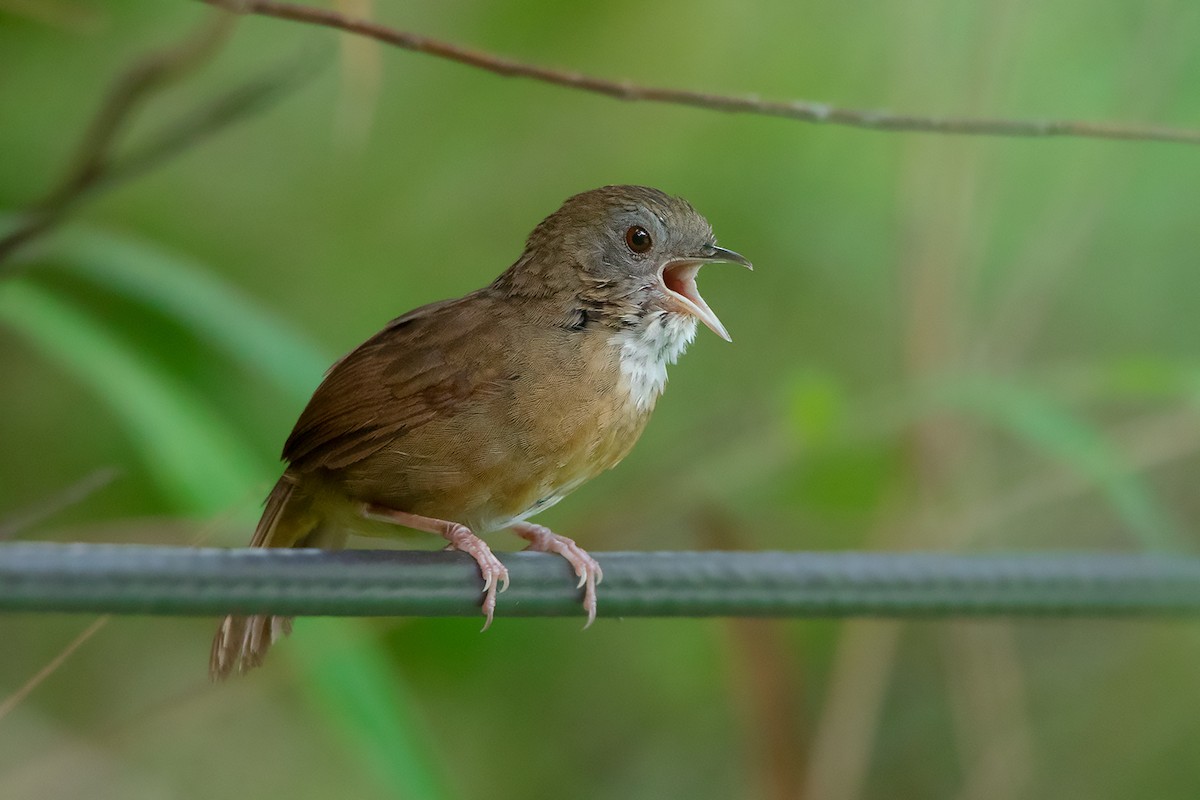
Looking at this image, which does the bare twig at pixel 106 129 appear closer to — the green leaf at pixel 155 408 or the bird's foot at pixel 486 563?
the green leaf at pixel 155 408

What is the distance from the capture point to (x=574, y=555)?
218 centimetres

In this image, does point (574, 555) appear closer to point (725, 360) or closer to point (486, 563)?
point (486, 563)

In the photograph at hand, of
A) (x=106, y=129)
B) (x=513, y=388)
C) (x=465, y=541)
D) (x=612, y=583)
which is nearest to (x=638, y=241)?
(x=513, y=388)

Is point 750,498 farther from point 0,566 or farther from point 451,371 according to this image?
point 0,566

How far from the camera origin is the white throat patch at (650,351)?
7.32 ft

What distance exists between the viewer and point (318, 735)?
15.9 feet

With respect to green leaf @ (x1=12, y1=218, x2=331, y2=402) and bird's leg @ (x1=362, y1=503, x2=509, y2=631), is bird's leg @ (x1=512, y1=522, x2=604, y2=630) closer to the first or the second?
bird's leg @ (x1=362, y1=503, x2=509, y2=631)

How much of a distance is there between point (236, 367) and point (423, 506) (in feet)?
6.83

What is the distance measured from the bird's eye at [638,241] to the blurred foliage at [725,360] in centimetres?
71

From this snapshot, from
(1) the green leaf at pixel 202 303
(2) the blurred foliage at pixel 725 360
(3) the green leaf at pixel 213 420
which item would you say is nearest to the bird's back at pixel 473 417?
(3) the green leaf at pixel 213 420

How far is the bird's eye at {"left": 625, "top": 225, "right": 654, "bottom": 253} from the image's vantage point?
7.66 ft

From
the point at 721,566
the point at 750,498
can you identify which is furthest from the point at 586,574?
the point at 750,498

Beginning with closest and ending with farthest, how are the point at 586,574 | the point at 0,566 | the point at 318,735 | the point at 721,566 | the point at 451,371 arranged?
the point at 0,566 → the point at 721,566 → the point at 586,574 → the point at 451,371 → the point at 318,735

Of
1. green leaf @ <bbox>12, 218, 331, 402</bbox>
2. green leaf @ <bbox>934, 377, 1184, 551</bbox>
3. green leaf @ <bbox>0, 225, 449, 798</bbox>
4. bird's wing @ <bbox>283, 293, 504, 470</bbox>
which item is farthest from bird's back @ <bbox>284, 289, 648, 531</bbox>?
green leaf @ <bbox>934, 377, 1184, 551</bbox>
